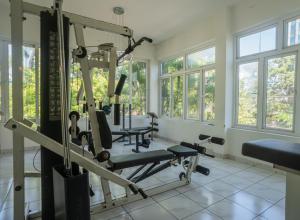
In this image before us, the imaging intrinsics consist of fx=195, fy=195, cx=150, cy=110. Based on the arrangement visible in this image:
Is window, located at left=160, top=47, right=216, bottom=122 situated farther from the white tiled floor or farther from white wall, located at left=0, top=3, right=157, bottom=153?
the white tiled floor

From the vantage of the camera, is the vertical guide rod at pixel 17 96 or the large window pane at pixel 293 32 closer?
the vertical guide rod at pixel 17 96

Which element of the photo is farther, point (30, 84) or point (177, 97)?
point (177, 97)

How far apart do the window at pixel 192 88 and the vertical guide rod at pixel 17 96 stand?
3.72 metres

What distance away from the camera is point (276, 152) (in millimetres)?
1447

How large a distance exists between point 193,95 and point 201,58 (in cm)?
95

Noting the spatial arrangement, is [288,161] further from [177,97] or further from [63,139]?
[177,97]

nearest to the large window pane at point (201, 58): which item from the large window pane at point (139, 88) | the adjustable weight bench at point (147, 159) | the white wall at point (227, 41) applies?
the white wall at point (227, 41)

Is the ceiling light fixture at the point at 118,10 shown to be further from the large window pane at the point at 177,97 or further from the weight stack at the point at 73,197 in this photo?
the weight stack at the point at 73,197

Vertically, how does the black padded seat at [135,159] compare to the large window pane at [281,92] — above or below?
below

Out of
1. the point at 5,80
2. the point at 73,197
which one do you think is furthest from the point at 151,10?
the point at 73,197

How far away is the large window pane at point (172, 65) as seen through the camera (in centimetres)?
556

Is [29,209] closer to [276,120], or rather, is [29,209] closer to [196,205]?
[196,205]

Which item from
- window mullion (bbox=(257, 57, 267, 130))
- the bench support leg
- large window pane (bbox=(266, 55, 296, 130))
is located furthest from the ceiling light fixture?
the bench support leg

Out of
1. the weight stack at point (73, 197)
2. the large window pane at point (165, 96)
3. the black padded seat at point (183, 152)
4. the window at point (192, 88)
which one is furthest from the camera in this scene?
the large window pane at point (165, 96)
